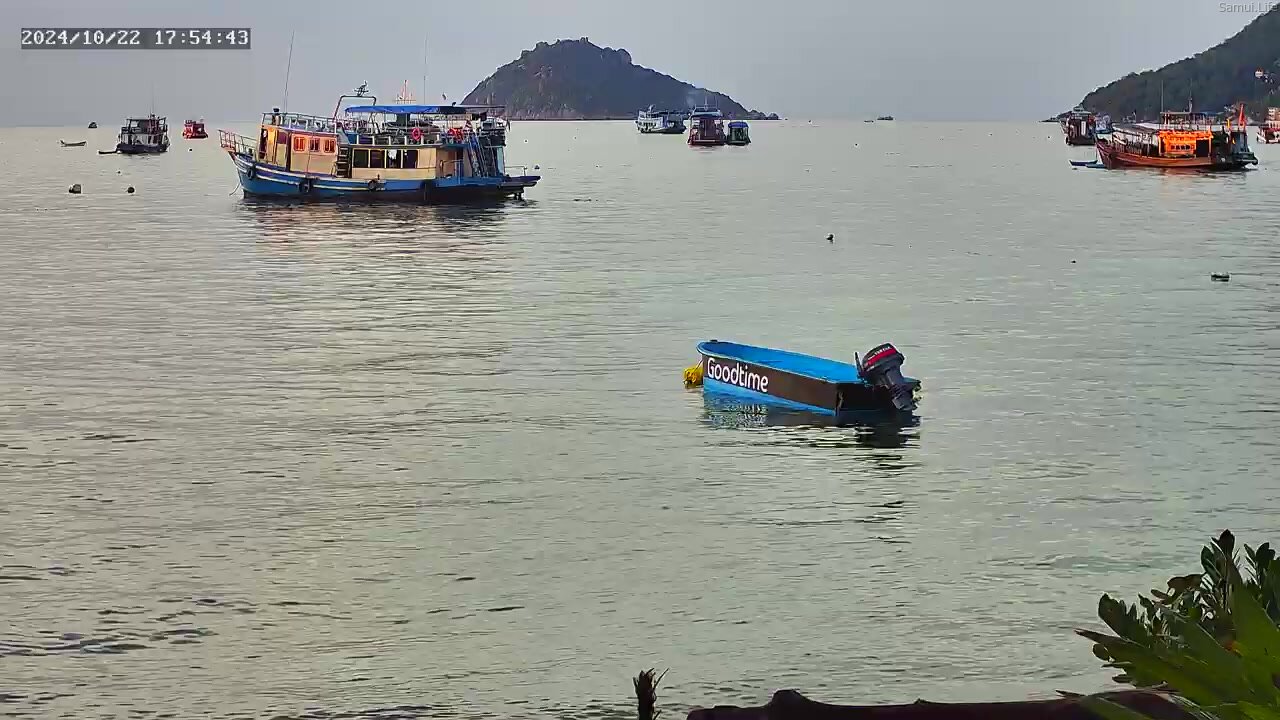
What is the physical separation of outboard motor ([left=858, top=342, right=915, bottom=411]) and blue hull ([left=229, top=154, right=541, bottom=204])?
54.8 m

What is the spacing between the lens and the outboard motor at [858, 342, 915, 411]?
2388 cm

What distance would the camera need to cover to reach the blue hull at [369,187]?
76500mm

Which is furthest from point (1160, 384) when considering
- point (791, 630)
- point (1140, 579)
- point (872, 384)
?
point (791, 630)

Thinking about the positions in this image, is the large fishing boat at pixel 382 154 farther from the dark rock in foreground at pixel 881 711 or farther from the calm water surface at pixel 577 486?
the dark rock in foreground at pixel 881 711

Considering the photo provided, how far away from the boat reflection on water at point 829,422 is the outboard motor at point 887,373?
0.33 meters

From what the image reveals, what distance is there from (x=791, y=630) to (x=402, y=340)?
2072cm

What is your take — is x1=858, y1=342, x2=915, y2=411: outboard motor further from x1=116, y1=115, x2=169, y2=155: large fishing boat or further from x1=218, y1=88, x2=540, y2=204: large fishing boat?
x1=116, y1=115, x2=169, y2=155: large fishing boat

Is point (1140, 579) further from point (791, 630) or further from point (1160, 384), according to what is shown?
point (1160, 384)

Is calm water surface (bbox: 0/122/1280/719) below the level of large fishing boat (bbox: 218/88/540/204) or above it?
below

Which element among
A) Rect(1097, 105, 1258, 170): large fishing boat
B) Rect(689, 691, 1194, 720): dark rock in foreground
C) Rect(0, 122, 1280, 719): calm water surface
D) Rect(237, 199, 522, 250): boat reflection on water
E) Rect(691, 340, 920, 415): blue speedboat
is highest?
Rect(1097, 105, 1258, 170): large fishing boat

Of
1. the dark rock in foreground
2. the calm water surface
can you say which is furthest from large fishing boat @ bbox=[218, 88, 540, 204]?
the dark rock in foreground

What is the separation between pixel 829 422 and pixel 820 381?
628 millimetres

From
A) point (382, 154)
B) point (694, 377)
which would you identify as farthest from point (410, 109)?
point (694, 377)

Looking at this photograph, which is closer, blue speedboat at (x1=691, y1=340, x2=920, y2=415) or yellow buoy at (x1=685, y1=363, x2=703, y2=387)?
blue speedboat at (x1=691, y1=340, x2=920, y2=415)
